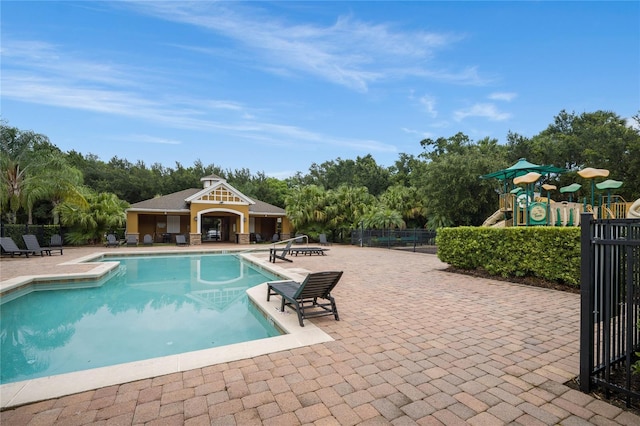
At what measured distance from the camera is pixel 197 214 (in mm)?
25062

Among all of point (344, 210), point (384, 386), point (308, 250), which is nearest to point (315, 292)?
point (384, 386)

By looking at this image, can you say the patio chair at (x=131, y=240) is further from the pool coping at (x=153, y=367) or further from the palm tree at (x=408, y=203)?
the pool coping at (x=153, y=367)

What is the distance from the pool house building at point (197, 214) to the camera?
82.0ft

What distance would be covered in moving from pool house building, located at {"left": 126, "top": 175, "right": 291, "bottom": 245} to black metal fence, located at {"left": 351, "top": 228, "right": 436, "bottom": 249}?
347 inches

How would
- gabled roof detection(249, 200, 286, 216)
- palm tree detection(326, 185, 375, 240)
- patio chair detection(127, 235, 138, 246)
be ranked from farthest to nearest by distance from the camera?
gabled roof detection(249, 200, 286, 216), palm tree detection(326, 185, 375, 240), patio chair detection(127, 235, 138, 246)

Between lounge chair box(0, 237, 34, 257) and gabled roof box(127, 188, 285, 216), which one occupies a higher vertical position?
gabled roof box(127, 188, 285, 216)

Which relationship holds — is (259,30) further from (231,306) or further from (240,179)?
(240,179)

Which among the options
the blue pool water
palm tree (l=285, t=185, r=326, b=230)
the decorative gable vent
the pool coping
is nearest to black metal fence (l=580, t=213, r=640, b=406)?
the pool coping

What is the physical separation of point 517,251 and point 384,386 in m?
7.37

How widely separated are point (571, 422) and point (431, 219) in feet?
79.5

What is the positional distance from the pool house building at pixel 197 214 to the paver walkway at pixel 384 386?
72.5 feet

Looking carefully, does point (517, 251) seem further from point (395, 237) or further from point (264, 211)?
point (264, 211)

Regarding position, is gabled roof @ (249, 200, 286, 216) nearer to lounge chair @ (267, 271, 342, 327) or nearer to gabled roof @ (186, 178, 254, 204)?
gabled roof @ (186, 178, 254, 204)

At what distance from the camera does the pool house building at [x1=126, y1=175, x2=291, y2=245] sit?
2500cm
